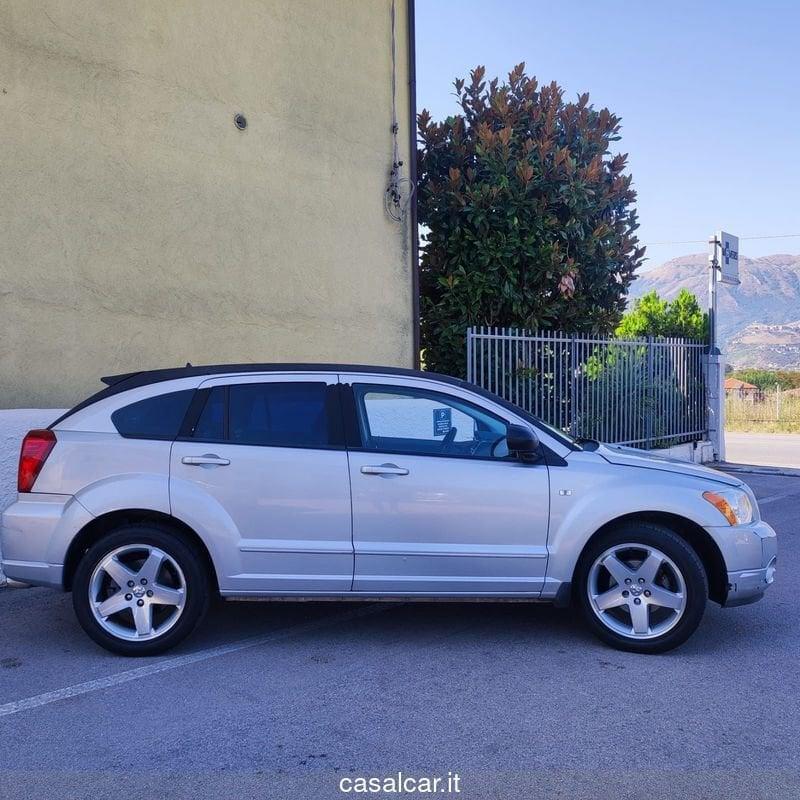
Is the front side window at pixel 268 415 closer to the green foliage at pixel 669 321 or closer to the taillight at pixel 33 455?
the taillight at pixel 33 455

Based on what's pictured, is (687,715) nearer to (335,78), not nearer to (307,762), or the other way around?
(307,762)

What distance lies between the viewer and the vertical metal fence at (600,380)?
10836mm

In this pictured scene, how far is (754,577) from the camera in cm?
467

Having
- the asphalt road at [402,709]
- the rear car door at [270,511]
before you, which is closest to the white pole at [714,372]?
the asphalt road at [402,709]

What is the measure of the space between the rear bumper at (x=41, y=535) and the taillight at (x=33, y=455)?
0.28 ft

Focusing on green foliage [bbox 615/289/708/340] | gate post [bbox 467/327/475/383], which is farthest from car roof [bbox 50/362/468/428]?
green foliage [bbox 615/289/708/340]

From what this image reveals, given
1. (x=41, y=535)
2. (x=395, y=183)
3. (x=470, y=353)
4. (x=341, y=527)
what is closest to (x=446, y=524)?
(x=341, y=527)

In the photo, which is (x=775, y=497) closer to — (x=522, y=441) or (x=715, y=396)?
(x=715, y=396)

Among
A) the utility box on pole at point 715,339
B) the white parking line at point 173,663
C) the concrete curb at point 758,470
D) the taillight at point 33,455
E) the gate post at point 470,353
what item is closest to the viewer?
the white parking line at point 173,663

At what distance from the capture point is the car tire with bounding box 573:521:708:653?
457 cm

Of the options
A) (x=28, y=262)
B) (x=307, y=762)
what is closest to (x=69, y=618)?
(x=307, y=762)

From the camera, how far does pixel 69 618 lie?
211 inches

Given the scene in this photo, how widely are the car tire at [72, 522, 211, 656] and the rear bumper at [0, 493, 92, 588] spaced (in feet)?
0.51

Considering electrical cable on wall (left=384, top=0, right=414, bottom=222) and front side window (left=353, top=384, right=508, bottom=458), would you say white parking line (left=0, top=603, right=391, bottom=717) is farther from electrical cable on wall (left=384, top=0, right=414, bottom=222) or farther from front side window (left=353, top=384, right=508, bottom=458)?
electrical cable on wall (left=384, top=0, right=414, bottom=222)
